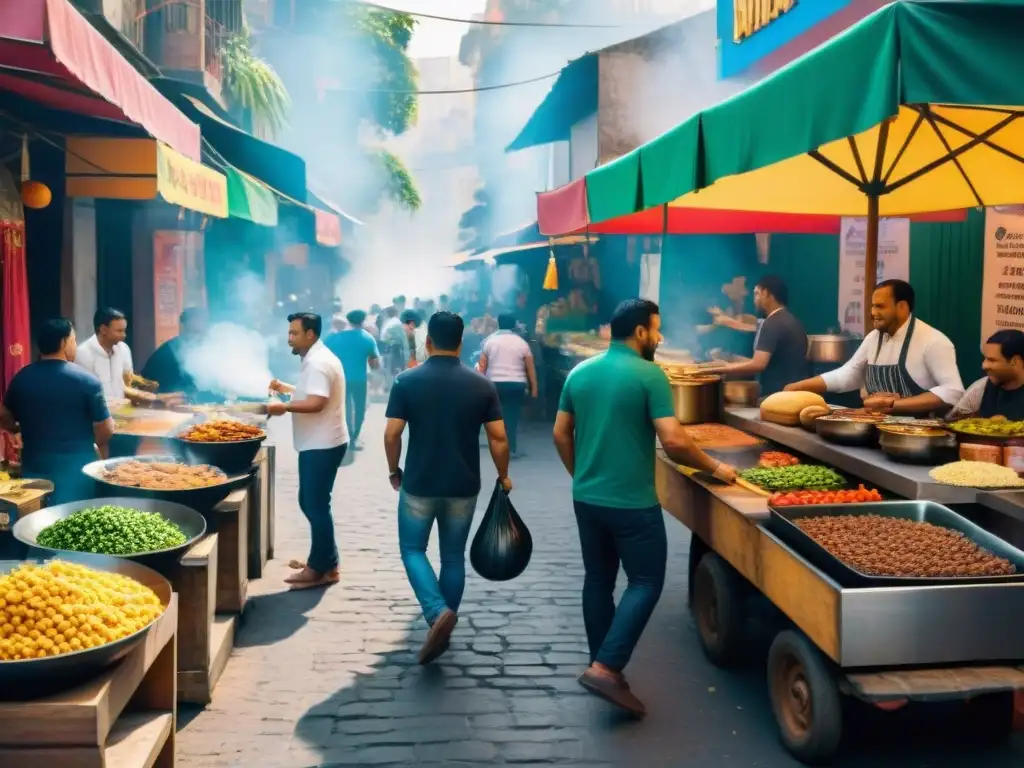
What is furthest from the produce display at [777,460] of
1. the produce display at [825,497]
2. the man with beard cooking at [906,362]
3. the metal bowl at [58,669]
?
the metal bowl at [58,669]

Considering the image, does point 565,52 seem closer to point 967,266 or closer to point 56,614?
point 967,266

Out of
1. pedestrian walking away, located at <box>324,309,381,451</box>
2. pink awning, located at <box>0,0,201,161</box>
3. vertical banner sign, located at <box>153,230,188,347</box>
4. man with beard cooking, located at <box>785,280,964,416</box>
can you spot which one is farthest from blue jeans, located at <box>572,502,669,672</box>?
vertical banner sign, located at <box>153,230,188,347</box>

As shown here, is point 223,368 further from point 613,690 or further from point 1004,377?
point 1004,377

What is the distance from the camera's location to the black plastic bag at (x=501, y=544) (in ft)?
21.4

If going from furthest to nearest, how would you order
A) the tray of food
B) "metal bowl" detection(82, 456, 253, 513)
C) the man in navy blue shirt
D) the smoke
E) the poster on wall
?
the poster on wall < the smoke < the man in navy blue shirt < "metal bowl" detection(82, 456, 253, 513) < the tray of food

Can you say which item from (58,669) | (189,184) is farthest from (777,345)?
(58,669)

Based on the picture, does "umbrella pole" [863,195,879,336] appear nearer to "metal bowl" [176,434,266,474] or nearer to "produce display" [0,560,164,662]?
"metal bowl" [176,434,266,474]

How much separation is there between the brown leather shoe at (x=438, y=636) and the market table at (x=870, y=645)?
1.73 meters

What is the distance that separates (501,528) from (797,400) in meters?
2.25

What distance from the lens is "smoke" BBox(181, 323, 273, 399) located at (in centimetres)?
1071

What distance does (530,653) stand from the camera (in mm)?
6512

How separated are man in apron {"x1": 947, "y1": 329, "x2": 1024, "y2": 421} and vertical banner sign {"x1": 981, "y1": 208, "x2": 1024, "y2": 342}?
3.89 metres

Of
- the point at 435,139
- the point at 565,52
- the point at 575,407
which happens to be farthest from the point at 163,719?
the point at 435,139

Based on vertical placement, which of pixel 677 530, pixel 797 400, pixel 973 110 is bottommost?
pixel 677 530
